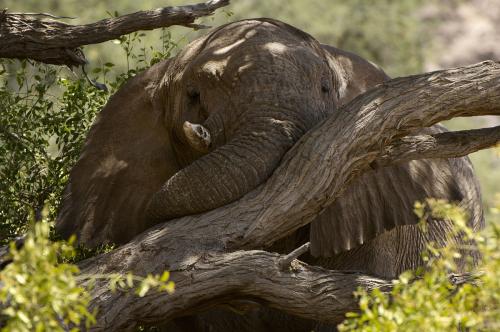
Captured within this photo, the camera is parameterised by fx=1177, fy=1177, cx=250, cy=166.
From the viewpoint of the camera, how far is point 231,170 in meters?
4.48

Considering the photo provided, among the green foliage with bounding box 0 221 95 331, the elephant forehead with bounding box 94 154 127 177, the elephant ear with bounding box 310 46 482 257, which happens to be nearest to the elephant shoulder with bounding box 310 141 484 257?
the elephant ear with bounding box 310 46 482 257

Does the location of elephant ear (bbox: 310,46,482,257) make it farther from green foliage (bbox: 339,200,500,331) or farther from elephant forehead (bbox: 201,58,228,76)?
green foliage (bbox: 339,200,500,331)

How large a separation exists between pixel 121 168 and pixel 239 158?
1.31 meters

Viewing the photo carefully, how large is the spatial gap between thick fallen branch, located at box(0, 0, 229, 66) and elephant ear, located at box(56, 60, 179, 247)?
0.26 metres

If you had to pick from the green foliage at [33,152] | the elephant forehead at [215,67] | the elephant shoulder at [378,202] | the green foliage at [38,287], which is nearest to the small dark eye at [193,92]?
the elephant forehead at [215,67]

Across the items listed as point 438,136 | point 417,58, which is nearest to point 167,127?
point 438,136

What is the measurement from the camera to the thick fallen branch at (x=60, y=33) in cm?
558

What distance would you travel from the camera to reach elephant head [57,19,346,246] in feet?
14.9

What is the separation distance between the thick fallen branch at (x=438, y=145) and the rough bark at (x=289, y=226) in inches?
0.6

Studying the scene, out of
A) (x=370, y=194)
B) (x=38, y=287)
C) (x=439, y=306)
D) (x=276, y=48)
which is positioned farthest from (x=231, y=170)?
(x=38, y=287)

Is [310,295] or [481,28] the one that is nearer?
[310,295]

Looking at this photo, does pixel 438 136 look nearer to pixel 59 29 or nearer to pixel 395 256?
pixel 395 256

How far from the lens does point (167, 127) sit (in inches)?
221

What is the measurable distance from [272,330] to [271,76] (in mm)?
1334
